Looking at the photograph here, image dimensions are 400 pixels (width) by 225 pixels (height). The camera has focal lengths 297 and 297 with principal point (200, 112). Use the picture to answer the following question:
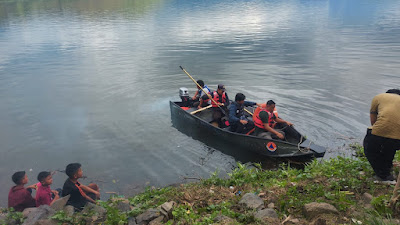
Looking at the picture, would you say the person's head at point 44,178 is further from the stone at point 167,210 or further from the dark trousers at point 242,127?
the dark trousers at point 242,127

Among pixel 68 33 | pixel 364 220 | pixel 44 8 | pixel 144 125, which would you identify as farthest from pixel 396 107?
pixel 44 8

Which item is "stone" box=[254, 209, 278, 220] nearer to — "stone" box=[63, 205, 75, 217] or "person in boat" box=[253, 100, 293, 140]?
"stone" box=[63, 205, 75, 217]

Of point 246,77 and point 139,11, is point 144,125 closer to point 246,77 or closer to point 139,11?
point 246,77

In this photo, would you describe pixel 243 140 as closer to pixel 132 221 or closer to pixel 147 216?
pixel 147 216

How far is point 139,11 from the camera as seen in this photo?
57719mm

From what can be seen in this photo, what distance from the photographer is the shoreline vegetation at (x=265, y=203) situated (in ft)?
15.0

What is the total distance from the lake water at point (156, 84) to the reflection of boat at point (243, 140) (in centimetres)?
47

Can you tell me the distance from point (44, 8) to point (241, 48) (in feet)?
169

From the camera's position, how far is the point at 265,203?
545 cm

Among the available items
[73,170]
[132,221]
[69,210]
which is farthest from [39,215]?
[132,221]

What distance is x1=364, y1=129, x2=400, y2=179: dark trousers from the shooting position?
5.14 meters

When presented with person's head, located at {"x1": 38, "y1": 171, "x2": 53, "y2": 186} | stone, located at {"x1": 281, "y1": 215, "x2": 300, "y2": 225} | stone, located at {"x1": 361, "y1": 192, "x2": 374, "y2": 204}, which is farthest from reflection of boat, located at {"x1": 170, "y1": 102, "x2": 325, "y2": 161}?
person's head, located at {"x1": 38, "y1": 171, "x2": 53, "y2": 186}

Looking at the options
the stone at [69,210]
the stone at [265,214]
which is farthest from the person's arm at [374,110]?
the stone at [69,210]

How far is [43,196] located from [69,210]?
55.5 inches
